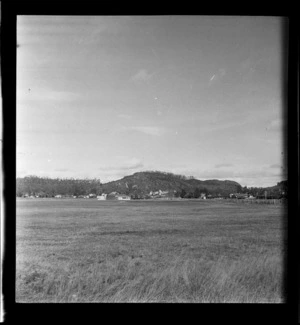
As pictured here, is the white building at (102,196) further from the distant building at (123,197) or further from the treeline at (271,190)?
the treeline at (271,190)

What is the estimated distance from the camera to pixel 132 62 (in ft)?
6.51

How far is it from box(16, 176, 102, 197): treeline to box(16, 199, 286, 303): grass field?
0.04 metres

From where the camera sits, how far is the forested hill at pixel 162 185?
1.97 metres

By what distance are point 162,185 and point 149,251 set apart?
36 centimetres

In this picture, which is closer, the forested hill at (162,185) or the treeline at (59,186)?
the treeline at (59,186)

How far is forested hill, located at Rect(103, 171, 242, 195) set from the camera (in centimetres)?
197

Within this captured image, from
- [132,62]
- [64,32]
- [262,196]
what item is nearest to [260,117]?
[262,196]

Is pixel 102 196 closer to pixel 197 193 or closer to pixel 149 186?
pixel 149 186

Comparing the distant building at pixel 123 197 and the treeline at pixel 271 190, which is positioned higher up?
the treeline at pixel 271 190

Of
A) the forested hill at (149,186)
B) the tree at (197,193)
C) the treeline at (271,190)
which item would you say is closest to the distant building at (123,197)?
the forested hill at (149,186)

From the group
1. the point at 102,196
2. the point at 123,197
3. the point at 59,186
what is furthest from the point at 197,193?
the point at 59,186

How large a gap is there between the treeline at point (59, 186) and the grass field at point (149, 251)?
0.14 feet

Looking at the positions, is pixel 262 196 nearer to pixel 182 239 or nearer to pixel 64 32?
pixel 182 239

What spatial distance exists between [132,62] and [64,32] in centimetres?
38
